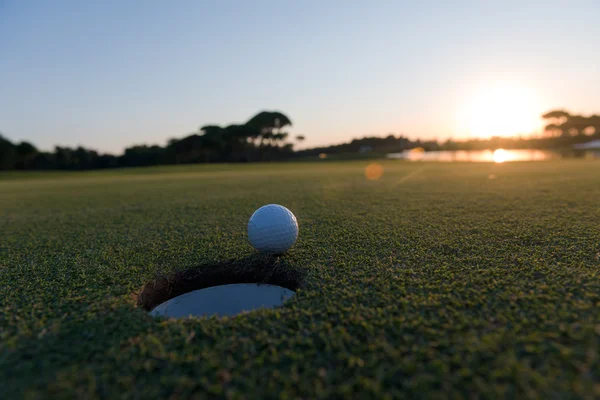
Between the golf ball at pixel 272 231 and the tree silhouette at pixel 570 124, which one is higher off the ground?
the tree silhouette at pixel 570 124

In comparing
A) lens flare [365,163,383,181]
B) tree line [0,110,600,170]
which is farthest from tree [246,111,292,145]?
lens flare [365,163,383,181]

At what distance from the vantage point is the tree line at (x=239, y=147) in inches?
1726

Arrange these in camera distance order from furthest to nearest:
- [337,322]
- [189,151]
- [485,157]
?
1. [189,151]
2. [485,157]
3. [337,322]

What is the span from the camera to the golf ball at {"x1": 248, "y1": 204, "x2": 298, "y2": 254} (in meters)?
2.86

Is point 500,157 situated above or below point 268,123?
below

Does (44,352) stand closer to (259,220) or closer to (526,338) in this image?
(259,220)

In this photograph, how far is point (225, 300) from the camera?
262cm

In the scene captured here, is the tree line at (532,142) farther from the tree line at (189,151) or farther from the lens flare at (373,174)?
the lens flare at (373,174)

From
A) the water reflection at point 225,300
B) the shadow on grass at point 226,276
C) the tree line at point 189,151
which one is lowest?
the water reflection at point 225,300

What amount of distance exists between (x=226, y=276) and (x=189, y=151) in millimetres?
49469

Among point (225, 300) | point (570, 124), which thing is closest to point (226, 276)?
point (225, 300)

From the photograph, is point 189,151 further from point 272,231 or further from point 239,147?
point 272,231

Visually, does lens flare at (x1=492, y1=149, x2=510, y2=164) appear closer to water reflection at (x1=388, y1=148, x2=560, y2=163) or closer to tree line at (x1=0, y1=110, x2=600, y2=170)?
water reflection at (x1=388, y1=148, x2=560, y2=163)

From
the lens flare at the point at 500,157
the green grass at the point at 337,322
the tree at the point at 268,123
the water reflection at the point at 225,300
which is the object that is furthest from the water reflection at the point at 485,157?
the water reflection at the point at 225,300
